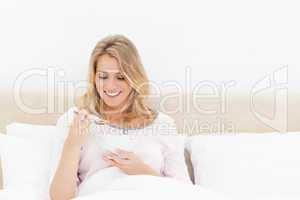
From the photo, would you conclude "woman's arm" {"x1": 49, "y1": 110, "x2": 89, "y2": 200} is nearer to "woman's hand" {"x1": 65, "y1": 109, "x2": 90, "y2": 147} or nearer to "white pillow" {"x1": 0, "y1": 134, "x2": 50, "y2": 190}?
"woman's hand" {"x1": 65, "y1": 109, "x2": 90, "y2": 147}

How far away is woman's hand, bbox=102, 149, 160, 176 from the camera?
1915 mm

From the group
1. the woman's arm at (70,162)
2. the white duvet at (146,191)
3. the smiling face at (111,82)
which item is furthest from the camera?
the smiling face at (111,82)

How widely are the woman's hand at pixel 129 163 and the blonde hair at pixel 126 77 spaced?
0.19 m

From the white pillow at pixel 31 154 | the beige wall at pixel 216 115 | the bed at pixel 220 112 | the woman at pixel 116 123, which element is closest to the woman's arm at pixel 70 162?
the woman at pixel 116 123

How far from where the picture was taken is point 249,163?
1984 mm

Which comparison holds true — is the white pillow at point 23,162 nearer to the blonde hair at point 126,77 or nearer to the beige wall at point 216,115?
the blonde hair at point 126,77

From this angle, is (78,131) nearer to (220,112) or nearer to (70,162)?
(70,162)

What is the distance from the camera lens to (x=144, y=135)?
6.80 feet

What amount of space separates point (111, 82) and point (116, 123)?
169 mm

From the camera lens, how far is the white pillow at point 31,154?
76.7 inches

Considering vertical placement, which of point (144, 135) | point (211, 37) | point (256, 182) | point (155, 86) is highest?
point (211, 37)

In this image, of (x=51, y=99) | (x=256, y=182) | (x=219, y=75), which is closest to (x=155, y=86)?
(x=219, y=75)

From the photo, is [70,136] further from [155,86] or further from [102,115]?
[155,86]

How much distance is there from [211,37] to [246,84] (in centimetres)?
26
